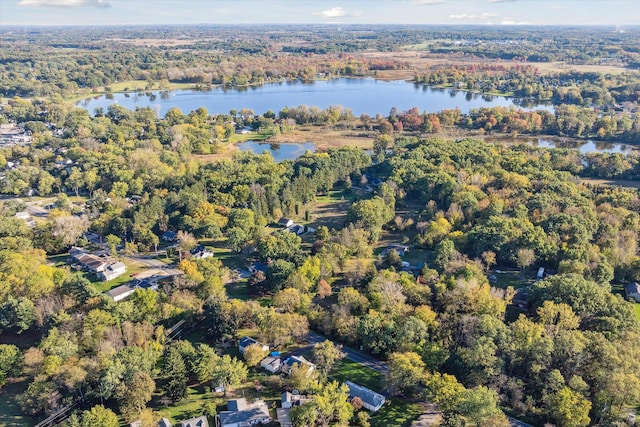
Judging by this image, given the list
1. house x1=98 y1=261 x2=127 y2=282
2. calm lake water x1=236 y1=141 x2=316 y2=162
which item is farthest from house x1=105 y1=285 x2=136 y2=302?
calm lake water x1=236 y1=141 x2=316 y2=162

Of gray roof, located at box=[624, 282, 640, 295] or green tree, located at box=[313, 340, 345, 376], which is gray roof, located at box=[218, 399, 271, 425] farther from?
gray roof, located at box=[624, 282, 640, 295]

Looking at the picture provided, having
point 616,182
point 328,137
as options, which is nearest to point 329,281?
point 616,182

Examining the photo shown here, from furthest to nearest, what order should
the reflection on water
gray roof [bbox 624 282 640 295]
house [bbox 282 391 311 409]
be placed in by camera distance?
the reflection on water < gray roof [bbox 624 282 640 295] < house [bbox 282 391 311 409]

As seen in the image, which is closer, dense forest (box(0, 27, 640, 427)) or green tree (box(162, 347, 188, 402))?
dense forest (box(0, 27, 640, 427))

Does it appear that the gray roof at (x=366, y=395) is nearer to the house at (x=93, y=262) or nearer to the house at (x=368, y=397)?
the house at (x=368, y=397)

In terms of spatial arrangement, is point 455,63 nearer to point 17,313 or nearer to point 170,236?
point 170,236

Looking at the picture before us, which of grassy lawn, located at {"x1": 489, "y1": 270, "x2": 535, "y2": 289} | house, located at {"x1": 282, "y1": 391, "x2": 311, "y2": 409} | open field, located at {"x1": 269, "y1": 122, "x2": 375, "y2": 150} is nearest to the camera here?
house, located at {"x1": 282, "y1": 391, "x2": 311, "y2": 409}
